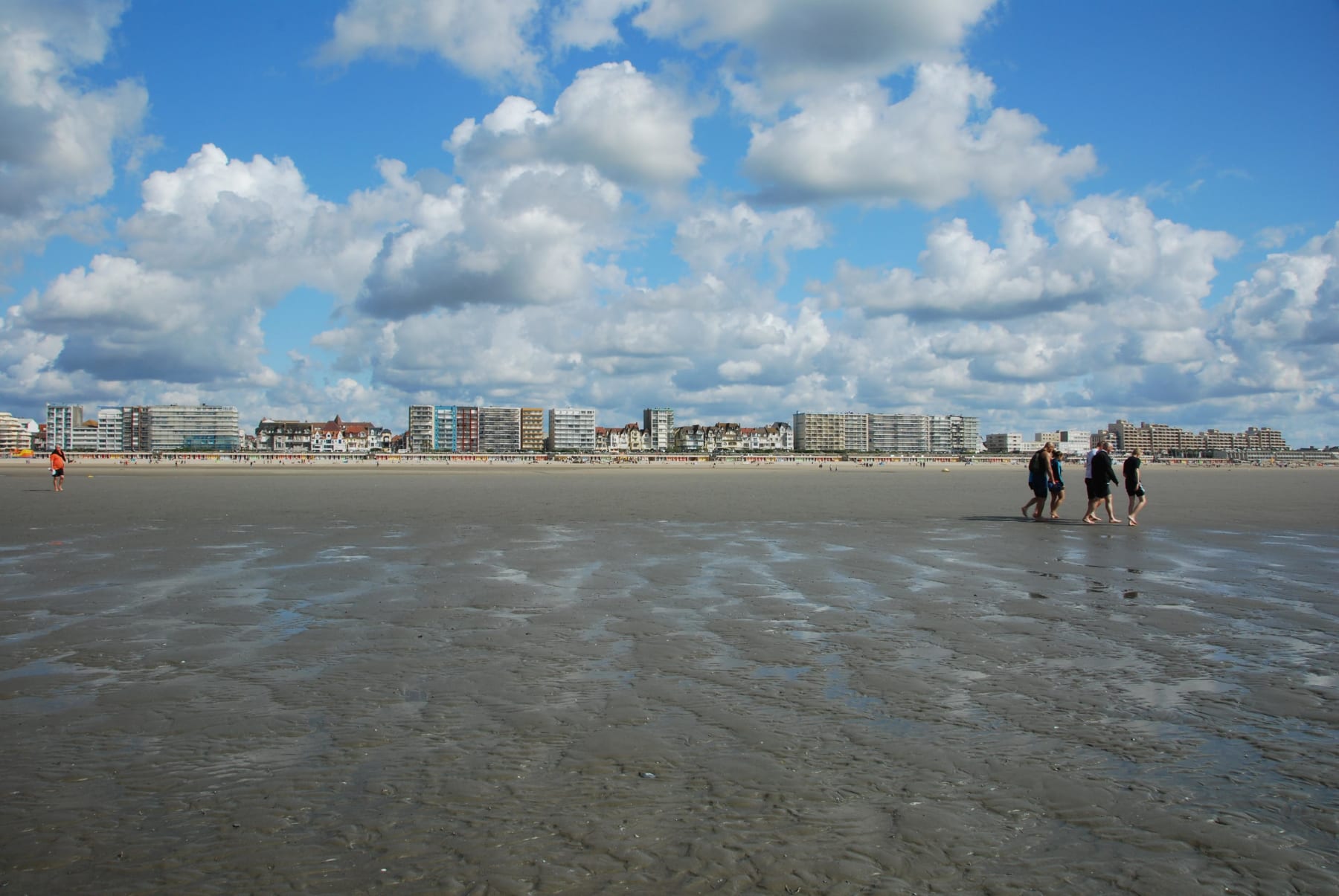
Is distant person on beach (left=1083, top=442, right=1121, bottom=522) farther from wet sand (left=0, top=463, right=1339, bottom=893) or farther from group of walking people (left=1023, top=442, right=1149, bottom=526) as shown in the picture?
wet sand (left=0, top=463, right=1339, bottom=893)

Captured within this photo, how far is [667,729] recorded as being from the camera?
4.96 m

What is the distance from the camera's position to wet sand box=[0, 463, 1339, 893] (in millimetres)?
3383

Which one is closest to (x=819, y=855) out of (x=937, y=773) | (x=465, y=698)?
(x=937, y=773)

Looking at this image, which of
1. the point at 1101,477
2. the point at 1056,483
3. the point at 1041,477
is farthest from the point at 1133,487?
the point at 1041,477

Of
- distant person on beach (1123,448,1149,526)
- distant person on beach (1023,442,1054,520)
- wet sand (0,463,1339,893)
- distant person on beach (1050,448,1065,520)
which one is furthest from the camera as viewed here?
distant person on beach (1023,442,1054,520)

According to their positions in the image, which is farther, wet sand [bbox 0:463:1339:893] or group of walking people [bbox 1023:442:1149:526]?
group of walking people [bbox 1023:442:1149:526]

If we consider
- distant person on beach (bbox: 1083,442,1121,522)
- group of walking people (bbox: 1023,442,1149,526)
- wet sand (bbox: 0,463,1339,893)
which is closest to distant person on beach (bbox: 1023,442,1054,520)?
group of walking people (bbox: 1023,442,1149,526)

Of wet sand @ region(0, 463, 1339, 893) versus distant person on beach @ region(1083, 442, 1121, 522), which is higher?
distant person on beach @ region(1083, 442, 1121, 522)

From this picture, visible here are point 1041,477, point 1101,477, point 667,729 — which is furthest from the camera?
point 1041,477

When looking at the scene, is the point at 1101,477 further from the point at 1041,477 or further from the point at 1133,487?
the point at 1041,477

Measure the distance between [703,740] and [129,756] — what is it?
9.77 feet

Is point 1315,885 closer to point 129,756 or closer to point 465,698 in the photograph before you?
point 465,698

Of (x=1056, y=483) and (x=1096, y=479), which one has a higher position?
(x=1096, y=479)

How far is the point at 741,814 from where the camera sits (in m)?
3.78
